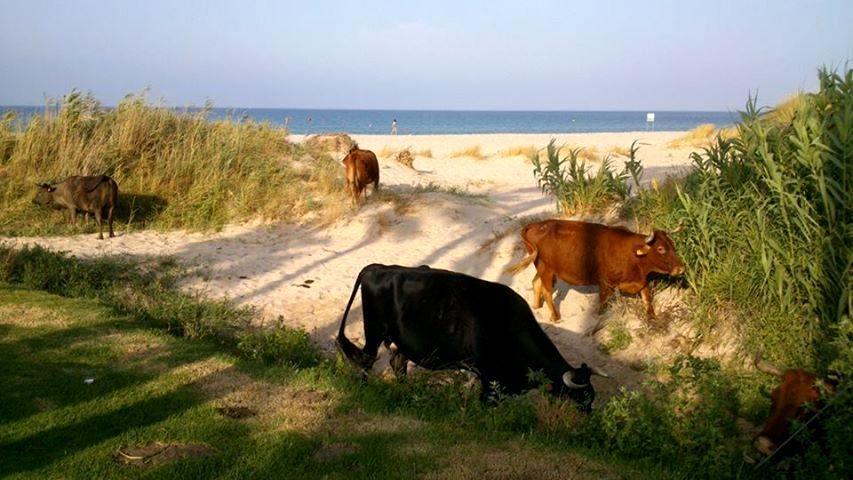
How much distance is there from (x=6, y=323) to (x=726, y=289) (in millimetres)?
7363

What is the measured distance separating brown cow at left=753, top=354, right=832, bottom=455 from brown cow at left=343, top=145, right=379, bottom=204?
10.0m

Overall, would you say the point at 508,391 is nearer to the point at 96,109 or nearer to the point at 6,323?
the point at 6,323

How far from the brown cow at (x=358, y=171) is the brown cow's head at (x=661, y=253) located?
22.9 feet

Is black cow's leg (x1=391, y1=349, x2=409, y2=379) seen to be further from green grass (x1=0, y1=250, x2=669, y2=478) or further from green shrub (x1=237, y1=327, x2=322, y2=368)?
green shrub (x1=237, y1=327, x2=322, y2=368)

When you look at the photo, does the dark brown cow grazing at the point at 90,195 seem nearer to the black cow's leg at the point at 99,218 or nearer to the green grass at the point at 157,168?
the black cow's leg at the point at 99,218

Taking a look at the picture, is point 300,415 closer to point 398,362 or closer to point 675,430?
point 398,362

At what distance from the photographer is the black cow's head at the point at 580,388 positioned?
6.70 metres

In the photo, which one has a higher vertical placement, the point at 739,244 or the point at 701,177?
the point at 701,177

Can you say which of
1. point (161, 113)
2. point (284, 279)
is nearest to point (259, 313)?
point (284, 279)

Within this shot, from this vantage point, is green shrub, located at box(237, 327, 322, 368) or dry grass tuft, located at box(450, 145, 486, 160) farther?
dry grass tuft, located at box(450, 145, 486, 160)

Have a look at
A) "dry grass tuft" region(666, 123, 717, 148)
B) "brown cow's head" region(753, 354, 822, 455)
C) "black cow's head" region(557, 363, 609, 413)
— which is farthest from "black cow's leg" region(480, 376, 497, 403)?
"dry grass tuft" region(666, 123, 717, 148)

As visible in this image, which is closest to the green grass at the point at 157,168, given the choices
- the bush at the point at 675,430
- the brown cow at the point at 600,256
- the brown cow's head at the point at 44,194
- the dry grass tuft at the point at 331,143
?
the brown cow's head at the point at 44,194

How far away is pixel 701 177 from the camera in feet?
32.4

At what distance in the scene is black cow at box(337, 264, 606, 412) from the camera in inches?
277
